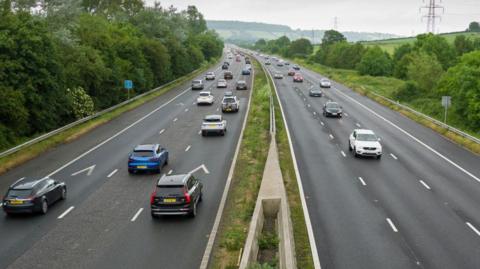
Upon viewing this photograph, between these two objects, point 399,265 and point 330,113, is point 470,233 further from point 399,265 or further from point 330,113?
point 330,113

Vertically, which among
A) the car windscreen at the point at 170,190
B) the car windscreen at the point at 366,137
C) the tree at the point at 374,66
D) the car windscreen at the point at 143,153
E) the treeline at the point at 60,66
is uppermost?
the treeline at the point at 60,66

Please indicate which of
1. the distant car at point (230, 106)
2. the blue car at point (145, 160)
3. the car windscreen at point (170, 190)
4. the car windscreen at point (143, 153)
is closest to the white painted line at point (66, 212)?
the car windscreen at point (170, 190)

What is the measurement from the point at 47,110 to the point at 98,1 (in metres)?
87.0

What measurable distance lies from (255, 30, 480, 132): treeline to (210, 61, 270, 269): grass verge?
22.8m

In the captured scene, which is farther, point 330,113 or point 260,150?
point 330,113

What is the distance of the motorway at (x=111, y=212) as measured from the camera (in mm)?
17453

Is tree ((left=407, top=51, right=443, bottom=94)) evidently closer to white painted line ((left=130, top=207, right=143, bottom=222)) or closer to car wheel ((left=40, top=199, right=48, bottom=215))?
white painted line ((left=130, top=207, right=143, bottom=222))

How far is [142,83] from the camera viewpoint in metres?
66.3

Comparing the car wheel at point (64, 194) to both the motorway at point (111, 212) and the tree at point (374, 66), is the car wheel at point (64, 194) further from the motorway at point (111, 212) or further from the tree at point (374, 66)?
the tree at point (374, 66)

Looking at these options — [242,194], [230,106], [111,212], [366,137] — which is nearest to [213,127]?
[366,137]

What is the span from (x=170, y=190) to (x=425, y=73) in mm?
79673

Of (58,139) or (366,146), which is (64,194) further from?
(366,146)

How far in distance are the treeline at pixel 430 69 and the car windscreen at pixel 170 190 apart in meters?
39.6

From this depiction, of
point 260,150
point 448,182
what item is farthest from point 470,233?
point 260,150
